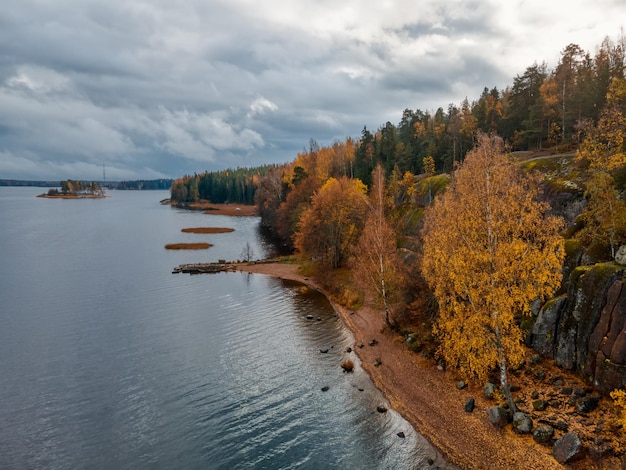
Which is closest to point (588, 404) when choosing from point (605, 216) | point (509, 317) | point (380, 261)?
point (509, 317)

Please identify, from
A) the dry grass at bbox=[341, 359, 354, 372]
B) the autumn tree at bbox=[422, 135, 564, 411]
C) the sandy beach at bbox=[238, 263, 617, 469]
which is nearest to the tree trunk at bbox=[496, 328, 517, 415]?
the autumn tree at bbox=[422, 135, 564, 411]

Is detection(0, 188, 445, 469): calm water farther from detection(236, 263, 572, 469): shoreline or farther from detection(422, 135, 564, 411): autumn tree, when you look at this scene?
detection(422, 135, 564, 411): autumn tree

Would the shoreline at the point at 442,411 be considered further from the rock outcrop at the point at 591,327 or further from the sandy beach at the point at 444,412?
the rock outcrop at the point at 591,327

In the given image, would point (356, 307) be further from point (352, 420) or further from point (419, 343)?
point (352, 420)

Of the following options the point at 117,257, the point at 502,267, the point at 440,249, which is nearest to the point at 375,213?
the point at 440,249

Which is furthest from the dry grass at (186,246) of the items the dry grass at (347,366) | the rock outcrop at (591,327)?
the rock outcrop at (591,327)

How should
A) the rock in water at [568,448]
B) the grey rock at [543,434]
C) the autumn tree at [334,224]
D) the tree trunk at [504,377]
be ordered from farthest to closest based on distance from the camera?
the autumn tree at [334,224]
the tree trunk at [504,377]
the grey rock at [543,434]
the rock in water at [568,448]

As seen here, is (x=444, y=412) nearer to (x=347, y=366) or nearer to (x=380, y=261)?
(x=347, y=366)
